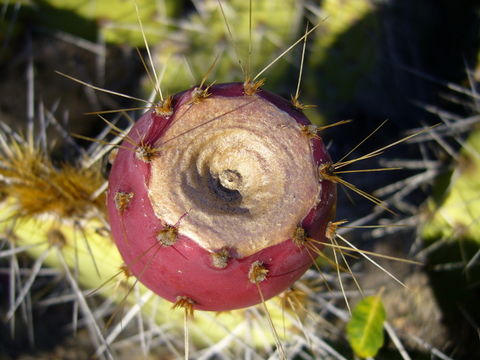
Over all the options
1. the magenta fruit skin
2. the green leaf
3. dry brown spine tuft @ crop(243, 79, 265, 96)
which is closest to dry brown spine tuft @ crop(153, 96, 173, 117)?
the magenta fruit skin

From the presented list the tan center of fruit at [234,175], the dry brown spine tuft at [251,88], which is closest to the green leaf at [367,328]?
the tan center of fruit at [234,175]

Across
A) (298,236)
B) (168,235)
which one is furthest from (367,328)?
(168,235)

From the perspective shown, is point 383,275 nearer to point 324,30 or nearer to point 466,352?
point 466,352

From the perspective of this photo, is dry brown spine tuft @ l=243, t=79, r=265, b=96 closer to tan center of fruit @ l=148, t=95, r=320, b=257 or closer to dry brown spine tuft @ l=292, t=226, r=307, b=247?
tan center of fruit @ l=148, t=95, r=320, b=257

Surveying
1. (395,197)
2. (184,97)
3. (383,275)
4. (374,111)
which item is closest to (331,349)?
(383,275)

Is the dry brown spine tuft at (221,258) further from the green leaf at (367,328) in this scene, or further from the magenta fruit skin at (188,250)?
the green leaf at (367,328)
